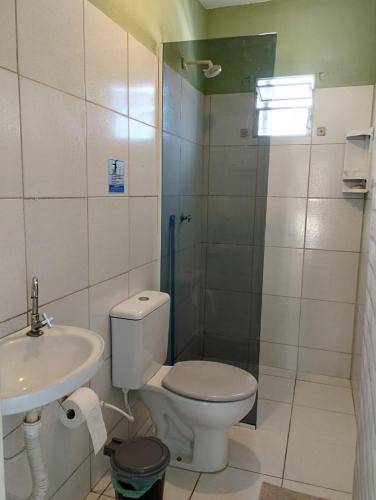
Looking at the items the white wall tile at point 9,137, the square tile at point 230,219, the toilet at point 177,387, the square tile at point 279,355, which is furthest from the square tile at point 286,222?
the white wall tile at point 9,137

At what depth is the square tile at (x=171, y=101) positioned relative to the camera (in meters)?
2.30

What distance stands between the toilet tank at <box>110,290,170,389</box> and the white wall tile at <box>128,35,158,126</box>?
0.94 m

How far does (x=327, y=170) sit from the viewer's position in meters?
2.79

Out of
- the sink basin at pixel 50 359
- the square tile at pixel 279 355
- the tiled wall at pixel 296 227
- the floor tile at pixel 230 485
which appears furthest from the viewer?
the square tile at pixel 279 355

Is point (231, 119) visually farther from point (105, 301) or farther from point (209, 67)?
point (105, 301)

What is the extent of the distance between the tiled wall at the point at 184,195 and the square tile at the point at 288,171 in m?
0.58

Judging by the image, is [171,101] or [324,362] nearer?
[171,101]

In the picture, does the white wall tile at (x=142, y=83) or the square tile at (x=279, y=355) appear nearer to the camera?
the white wall tile at (x=142, y=83)

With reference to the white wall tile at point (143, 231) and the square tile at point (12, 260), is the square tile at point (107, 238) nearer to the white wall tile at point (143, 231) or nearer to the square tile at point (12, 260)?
the white wall tile at point (143, 231)

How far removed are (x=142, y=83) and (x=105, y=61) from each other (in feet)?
1.24

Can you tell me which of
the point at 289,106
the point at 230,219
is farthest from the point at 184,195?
the point at 289,106

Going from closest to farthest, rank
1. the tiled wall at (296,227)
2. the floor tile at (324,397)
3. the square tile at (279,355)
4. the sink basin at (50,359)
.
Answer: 1. the sink basin at (50,359)
2. the tiled wall at (296,227)
3. the floor tile at (324,397)
4. the square tile at (279,355)

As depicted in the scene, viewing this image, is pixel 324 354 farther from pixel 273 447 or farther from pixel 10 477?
pixel 10 477

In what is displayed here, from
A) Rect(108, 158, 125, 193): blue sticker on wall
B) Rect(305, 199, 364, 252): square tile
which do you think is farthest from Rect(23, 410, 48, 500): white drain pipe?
Rect(305, 199, 364, 252): square tile
